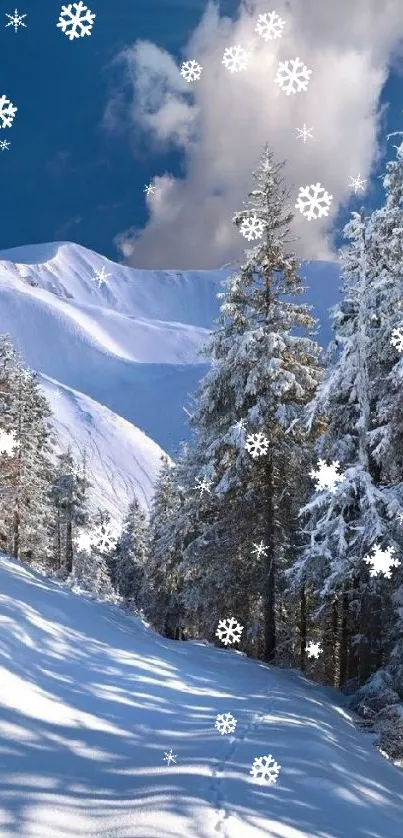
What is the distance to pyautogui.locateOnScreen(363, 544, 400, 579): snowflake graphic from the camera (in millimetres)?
12992

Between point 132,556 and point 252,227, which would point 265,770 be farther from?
point 132,556

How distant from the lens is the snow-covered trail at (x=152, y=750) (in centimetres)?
555

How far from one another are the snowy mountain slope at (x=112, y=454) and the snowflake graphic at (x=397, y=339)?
116212mm

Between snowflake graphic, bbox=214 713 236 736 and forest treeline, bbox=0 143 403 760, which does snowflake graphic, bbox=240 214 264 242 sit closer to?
forest treeline, bbox=0 143 403 760

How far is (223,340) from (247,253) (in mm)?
2529

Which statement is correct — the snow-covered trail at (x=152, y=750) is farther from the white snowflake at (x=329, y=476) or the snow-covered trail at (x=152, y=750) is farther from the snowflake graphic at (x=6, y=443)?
the snowflake graphic at (x=6, y=443)

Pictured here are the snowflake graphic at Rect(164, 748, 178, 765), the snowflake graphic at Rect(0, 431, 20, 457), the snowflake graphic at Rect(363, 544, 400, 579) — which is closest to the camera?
the snowflake graphic at Rect(164, 748, 178, 765)

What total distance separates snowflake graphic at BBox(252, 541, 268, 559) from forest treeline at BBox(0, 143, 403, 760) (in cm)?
6

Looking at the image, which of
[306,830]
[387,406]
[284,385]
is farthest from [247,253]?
[306,830]

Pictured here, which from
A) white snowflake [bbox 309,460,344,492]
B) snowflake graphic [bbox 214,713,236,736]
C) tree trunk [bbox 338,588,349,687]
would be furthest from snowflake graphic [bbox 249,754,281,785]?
tree trunk [bbox 338,588,349,687]

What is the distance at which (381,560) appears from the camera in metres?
13.1

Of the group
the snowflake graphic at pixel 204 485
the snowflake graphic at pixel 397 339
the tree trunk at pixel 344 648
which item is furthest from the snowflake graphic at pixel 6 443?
the snowflake graphic at pixel 397 339

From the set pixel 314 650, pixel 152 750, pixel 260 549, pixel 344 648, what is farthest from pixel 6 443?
pixel 152 750

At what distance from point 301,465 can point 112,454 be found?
15982 cm
